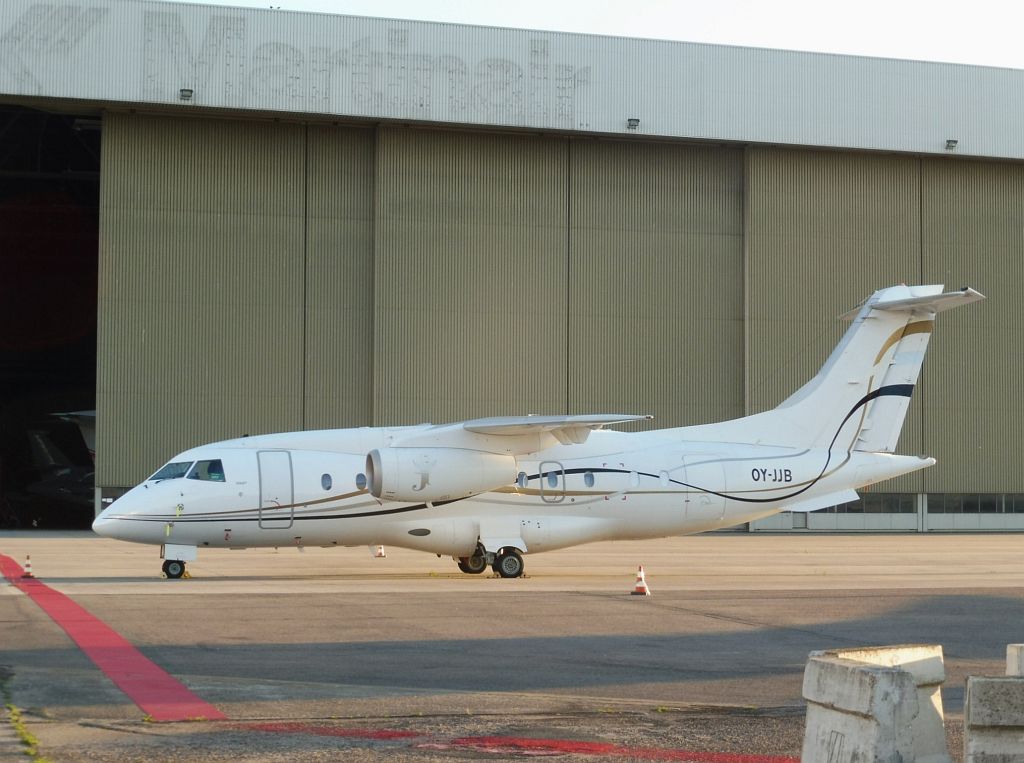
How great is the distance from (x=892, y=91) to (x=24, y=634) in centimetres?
3930

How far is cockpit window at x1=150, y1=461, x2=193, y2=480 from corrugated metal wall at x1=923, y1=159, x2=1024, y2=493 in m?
31.6

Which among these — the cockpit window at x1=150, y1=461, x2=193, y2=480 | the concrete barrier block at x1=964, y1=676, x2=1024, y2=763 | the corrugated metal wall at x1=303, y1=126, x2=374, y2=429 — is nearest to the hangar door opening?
the corrugated metal wall at x1=303, y1=126, x2=374, y2=429

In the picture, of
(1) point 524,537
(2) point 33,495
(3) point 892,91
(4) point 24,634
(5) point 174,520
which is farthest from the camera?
(2) point 33,495

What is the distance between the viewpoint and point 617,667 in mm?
12758

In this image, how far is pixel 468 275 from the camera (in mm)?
42844

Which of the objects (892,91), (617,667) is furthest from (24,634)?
(892,91)

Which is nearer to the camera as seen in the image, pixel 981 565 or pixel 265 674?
pixel 265 674

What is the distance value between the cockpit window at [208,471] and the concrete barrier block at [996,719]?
18.1m

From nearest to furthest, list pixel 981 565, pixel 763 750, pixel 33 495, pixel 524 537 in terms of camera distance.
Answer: pixel 763 750 → pixel 524 537 → pixel 981 565 → pixel 33 495

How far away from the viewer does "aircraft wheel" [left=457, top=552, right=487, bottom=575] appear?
81.2ft

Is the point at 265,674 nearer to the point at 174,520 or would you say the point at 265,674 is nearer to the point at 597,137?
the point at 174,520

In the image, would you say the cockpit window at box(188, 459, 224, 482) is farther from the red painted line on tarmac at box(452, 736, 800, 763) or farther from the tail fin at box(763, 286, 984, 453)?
the red painted line on tarmac at box(452, 736, 800, 763)

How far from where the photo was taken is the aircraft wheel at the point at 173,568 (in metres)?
23.0

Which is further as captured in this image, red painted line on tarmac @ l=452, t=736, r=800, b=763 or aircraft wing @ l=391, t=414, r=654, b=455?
aircraft wing @ l=391, t=414, r=654, b=455
